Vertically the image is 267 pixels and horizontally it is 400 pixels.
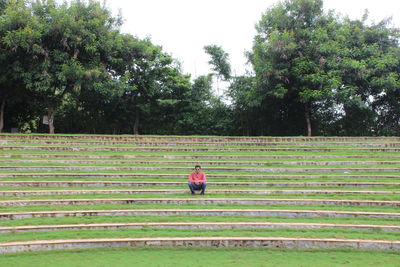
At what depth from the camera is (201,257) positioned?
240 inches

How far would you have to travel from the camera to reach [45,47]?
18.4 metres

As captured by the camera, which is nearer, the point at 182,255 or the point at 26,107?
the point at 182,255

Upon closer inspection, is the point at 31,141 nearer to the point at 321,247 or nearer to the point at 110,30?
the point at 110,30

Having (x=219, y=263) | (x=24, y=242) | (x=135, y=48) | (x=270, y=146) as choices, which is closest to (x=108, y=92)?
(x=135, y=48)

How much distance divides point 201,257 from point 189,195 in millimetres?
3164

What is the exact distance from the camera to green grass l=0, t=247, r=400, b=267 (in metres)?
5.74

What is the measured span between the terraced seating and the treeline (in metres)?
4.98

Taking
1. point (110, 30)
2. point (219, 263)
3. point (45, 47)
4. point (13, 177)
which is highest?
point (110, 30)

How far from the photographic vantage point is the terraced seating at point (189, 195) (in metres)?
6.72

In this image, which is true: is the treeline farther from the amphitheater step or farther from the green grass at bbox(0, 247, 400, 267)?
the green grass at bbox(0, 247, 400, 267)

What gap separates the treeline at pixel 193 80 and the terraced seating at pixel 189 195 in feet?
16.3

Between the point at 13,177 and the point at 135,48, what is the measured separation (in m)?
13.4

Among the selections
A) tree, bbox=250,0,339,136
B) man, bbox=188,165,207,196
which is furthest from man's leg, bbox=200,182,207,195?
tree, bbox=250,0,339,136

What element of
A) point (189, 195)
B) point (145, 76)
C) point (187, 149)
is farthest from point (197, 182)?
point (145, 76)
